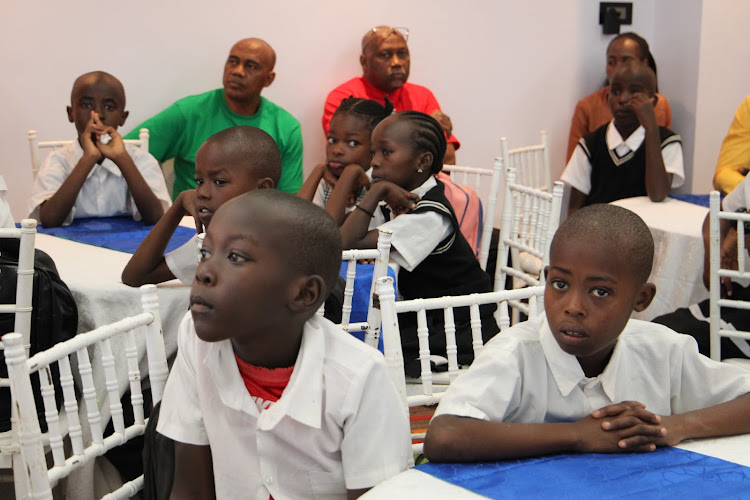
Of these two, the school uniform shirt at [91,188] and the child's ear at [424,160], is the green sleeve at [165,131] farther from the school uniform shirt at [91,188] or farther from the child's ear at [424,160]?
the child's ear at [424,160]

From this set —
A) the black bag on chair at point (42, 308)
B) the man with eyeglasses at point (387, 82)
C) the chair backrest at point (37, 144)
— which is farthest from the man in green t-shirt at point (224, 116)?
the black bag on chair at point (42, 308)

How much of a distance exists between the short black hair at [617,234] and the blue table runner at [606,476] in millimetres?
288

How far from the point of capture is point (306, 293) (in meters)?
1.32

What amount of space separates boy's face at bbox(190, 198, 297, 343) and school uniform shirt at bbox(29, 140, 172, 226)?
195 cm

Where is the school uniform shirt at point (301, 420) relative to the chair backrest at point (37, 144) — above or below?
below

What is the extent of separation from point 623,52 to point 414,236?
2.69 metres

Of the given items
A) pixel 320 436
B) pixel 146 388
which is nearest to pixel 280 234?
pixel 320 436

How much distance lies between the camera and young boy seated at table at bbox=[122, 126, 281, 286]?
7.18ft

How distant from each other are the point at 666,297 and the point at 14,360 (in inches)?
100

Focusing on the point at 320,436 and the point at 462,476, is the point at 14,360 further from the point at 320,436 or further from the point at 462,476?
the point at 462,476

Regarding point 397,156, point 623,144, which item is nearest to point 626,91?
point 623,144

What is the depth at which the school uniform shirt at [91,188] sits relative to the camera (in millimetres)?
3111

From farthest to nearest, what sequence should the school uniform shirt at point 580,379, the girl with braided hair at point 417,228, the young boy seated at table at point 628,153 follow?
1. the young boy seated at table at point 628,153
2. the girl with braided hair at point 417,228
3. the school uniform shirt at point 580,379

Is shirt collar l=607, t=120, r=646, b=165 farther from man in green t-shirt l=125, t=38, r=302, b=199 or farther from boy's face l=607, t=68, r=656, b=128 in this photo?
man in green t-shirt l=125, t=38, r=302, b=199
